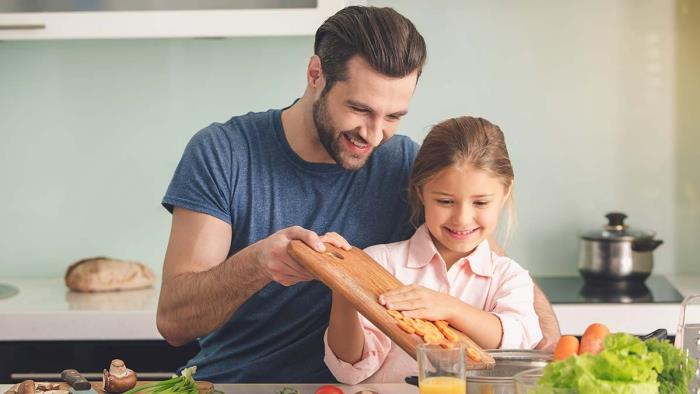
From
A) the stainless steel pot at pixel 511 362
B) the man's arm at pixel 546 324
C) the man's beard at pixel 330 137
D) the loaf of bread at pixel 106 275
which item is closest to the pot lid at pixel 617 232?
the man's arm at pixel 546 324

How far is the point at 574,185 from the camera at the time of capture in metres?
3.49

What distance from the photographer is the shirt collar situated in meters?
2.22

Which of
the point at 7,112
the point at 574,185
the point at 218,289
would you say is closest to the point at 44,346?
the point at 7,112

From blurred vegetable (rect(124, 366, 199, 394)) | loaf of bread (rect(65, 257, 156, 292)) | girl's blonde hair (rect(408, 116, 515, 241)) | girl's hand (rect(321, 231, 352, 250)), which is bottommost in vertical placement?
loaf of bread (rect(65, 257, 156, 292))

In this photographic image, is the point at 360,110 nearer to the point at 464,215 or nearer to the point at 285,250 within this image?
the point at 464,215

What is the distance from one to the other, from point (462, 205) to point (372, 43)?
364mm

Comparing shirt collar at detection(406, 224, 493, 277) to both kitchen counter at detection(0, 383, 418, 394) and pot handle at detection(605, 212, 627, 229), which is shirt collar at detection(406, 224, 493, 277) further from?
pot handle at detection(605, 212, 627, 229)

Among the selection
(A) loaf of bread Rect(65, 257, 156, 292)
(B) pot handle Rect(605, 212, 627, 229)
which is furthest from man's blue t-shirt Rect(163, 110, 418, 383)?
(B) pot handle Rect(605, 212, 627, 229)

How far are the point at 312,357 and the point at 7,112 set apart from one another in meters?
1.76

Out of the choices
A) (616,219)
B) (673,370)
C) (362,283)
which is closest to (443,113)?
(616,219)

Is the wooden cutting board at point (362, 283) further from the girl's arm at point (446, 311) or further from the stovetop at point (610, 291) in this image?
the stovetop at point (610, 291)

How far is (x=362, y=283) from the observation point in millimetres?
1804

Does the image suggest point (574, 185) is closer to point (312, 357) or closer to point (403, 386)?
point (312, 357)

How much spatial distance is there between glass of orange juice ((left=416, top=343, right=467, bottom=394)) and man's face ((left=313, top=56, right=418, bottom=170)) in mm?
714
